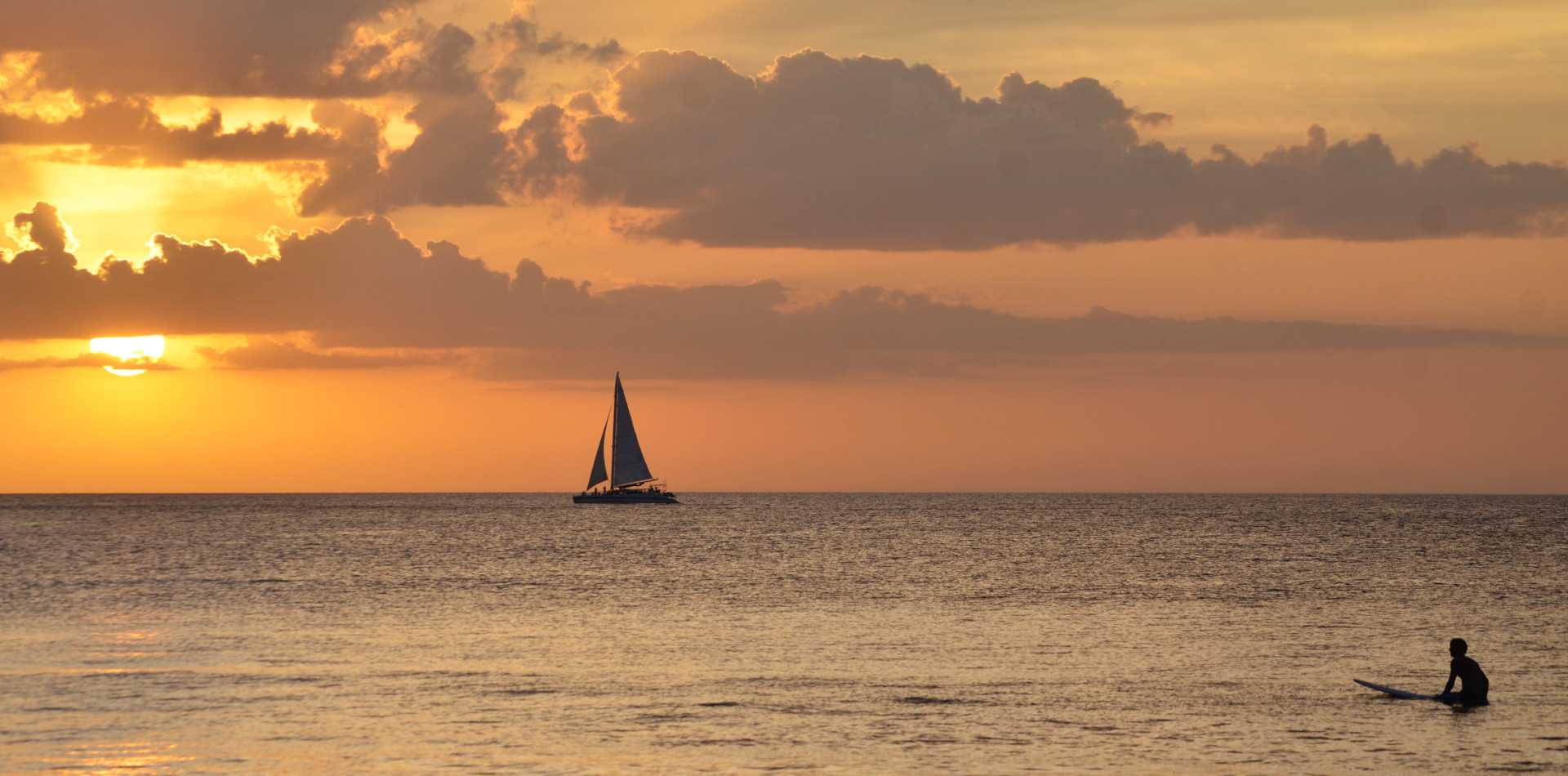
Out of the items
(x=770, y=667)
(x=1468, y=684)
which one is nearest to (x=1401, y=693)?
(x=1468, y=684)

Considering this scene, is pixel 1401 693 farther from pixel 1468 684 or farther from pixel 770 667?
pixel 770 667

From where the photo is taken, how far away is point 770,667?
5200 centimetres

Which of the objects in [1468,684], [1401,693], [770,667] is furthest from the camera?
[770,667]

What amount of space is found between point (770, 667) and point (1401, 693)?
18.4 metres

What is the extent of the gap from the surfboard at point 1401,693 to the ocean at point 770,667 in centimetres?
22

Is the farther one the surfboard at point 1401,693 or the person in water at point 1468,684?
the surfboard at point 1401,693

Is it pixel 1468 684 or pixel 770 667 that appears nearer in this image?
pixel 1468 684

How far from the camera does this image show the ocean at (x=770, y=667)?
3731cm

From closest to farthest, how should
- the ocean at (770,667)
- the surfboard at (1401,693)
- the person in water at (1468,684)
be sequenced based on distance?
1. the ocean at (770,667)
2. the person in water at (1468,684)
3. the surfboard at (1401,693)

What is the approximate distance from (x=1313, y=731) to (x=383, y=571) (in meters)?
73.3

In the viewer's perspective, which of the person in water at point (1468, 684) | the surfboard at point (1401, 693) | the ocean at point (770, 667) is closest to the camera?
the ocean at point (770, 667)

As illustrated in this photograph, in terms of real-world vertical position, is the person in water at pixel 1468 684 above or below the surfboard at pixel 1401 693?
above

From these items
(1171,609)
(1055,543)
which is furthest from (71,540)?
(1171,609)

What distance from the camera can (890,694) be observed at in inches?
1810
